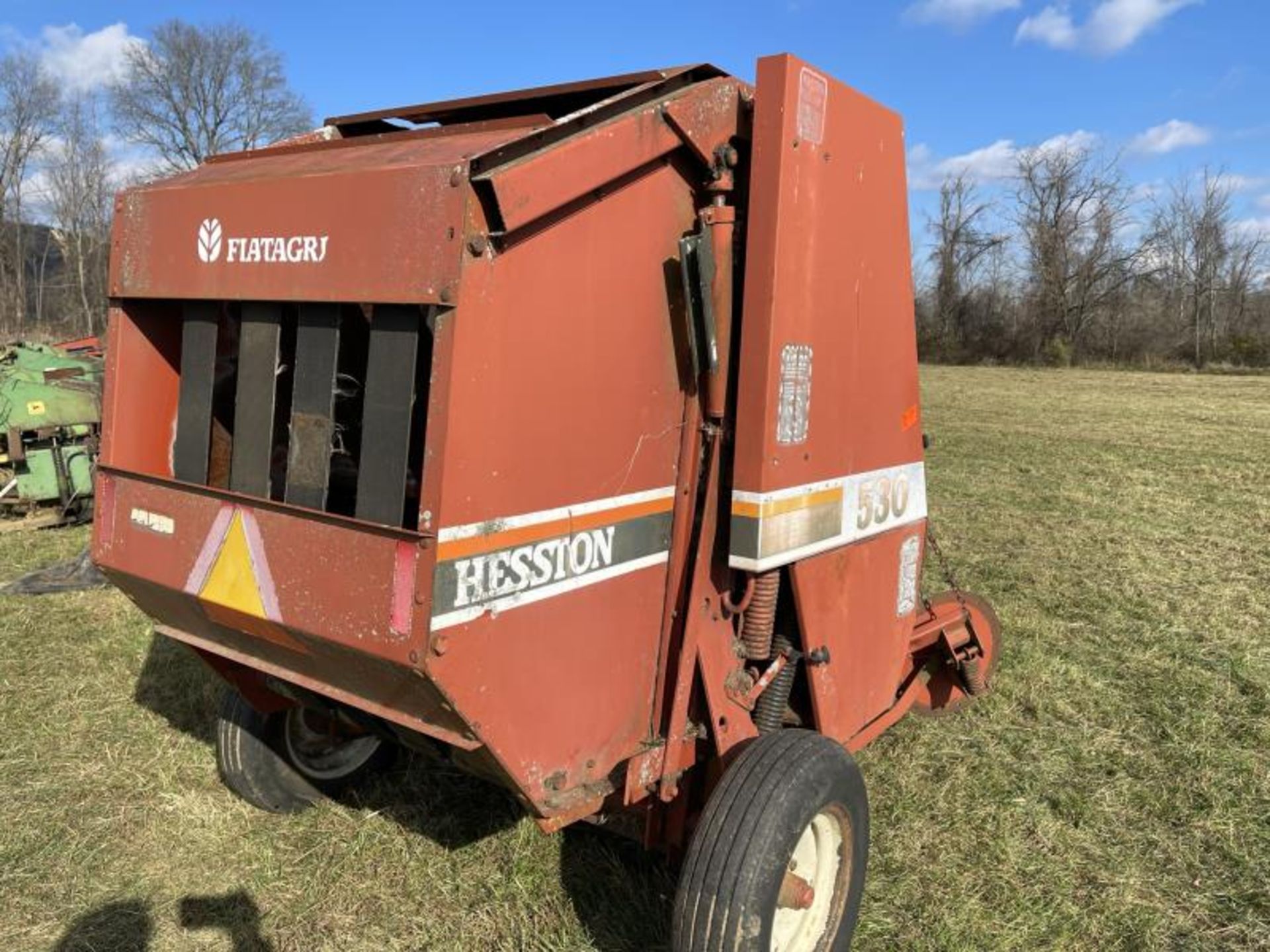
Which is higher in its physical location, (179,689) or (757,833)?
(757,833)

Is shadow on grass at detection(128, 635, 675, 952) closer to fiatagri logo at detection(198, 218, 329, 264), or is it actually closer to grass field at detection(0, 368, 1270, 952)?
grass field at detection(0, 368, 1270, 952)

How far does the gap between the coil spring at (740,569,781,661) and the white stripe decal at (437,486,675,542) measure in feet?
1.30

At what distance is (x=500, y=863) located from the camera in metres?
3.23

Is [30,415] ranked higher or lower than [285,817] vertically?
higher

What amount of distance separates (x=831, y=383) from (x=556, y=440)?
38.3 inches

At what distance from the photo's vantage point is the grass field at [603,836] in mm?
2977

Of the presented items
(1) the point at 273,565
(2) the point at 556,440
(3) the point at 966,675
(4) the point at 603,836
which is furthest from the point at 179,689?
(3) the point at 966,675

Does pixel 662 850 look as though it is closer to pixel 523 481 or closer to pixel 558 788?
pixel 558 788

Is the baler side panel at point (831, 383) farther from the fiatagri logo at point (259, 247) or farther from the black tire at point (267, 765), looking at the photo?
the black tire at point (267, 765)

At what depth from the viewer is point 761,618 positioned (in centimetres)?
270

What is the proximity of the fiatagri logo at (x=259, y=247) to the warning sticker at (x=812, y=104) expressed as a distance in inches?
49.3

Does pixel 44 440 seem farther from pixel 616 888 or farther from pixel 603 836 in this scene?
pixel 616 888

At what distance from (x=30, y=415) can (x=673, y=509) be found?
7076mm

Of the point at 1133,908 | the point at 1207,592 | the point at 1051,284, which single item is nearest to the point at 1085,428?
the point at 1207,592
